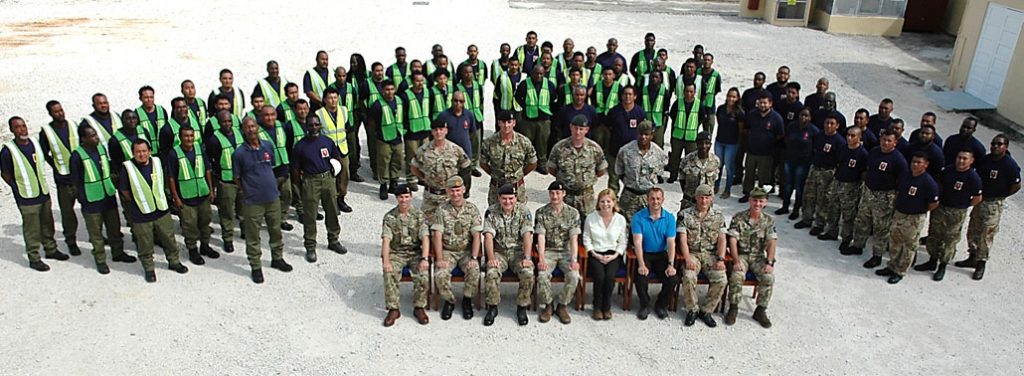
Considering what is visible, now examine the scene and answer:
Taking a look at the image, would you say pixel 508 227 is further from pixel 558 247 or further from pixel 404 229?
pixel 404 229

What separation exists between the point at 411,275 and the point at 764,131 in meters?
5.15

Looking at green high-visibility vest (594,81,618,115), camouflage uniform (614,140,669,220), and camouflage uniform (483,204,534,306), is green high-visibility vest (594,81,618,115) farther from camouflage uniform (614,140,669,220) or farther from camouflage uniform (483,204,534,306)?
camouflage uniform (483,204,534,306)

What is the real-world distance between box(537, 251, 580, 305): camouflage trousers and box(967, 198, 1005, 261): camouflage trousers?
4501mm

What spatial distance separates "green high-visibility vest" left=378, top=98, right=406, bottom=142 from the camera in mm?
9688

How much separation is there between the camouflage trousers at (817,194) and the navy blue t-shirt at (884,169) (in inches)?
27.6

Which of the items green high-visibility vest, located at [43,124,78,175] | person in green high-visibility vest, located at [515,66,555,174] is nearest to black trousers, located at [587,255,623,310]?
person in green high-visibility vest, located at [515,66,555,174]

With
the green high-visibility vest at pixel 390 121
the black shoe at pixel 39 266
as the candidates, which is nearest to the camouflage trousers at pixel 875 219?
the green high-visibility vest at pixel 390 121

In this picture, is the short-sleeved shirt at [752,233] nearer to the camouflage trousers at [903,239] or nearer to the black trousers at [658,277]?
the black trousers at [658,277]

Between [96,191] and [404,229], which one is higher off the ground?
[96,191]

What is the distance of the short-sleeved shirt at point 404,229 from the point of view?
700cm

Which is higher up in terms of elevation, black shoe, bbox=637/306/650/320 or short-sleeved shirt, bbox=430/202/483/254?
short-sleeved shirt, bbox=430/202/483/254

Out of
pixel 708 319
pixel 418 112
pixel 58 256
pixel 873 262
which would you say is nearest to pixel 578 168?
pixel 708 319

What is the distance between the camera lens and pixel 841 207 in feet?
28.9

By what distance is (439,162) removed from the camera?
8234 millimetres
